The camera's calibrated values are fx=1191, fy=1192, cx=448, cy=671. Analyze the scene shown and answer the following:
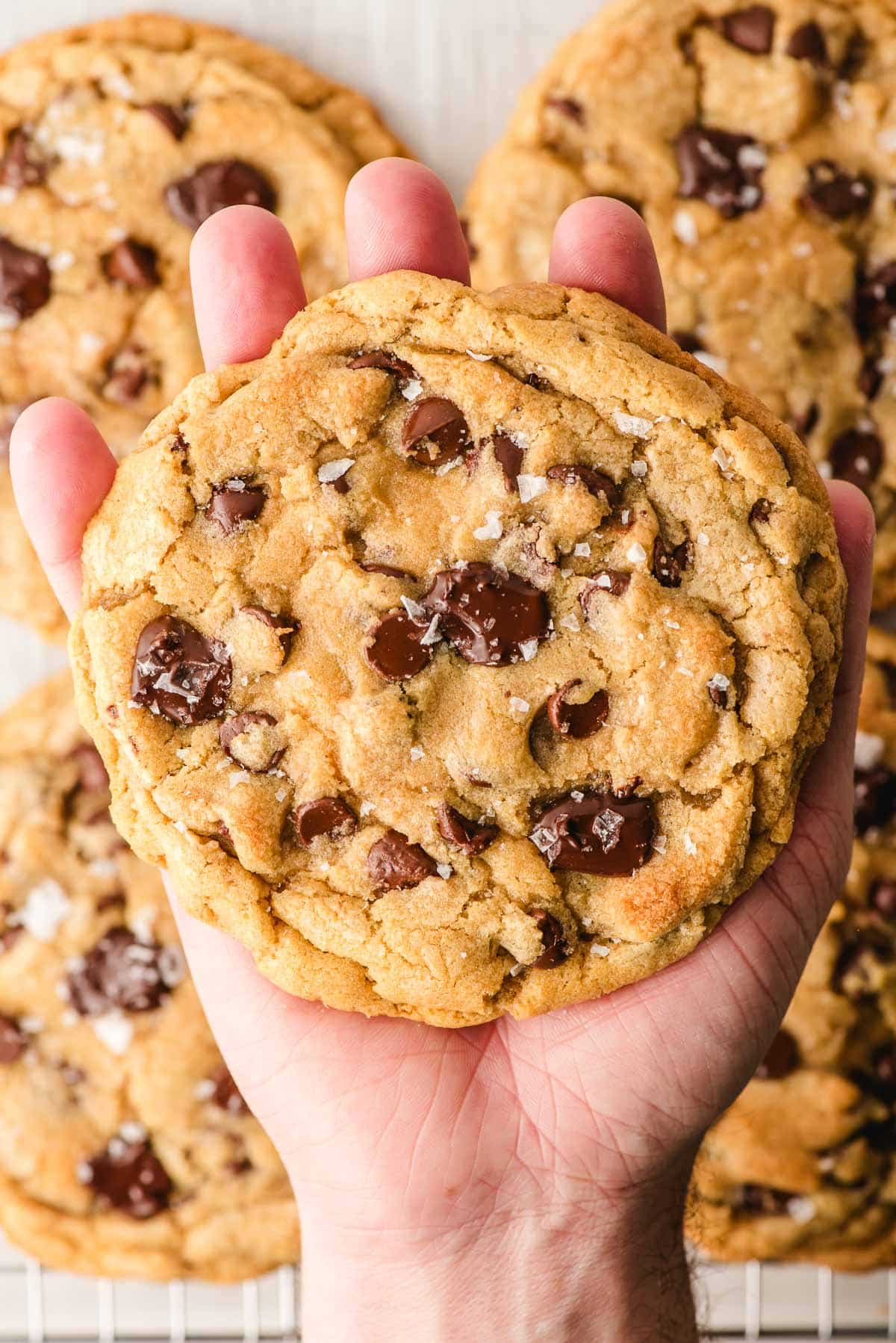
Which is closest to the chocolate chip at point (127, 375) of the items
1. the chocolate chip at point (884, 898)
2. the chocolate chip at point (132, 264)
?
the chocolate chip at point (132, 264)

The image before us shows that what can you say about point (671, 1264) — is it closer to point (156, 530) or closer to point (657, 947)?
point (657, 947)

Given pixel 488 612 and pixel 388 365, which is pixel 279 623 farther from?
pixel 388 365

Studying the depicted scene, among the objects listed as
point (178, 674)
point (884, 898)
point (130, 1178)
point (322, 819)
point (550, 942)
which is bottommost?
point (130, 1178)

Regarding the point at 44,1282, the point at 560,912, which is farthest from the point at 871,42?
the point at 44,1282

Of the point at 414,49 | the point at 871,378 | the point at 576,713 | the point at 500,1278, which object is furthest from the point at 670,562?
the point at 414,49

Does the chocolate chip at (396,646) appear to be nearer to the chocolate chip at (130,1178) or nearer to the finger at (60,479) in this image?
the finger at (60,479)

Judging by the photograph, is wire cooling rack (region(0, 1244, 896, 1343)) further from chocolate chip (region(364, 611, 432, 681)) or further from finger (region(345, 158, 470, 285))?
finger (region(345, 158, 470, 285))
